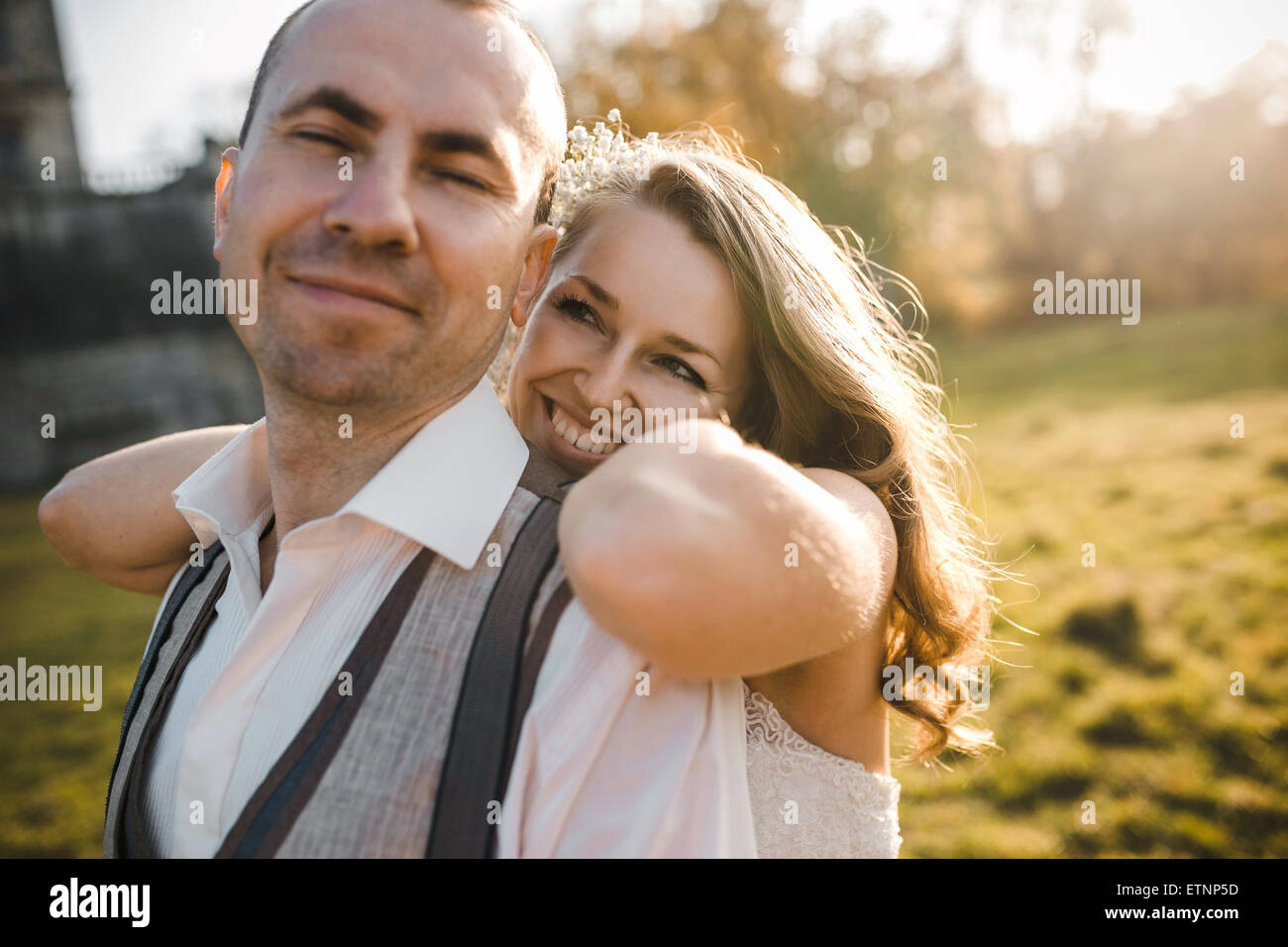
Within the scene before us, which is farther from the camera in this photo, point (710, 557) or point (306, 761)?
point (306, 761)

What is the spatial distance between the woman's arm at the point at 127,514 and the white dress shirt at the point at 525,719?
23.3 inches

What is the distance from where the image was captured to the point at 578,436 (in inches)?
93.4

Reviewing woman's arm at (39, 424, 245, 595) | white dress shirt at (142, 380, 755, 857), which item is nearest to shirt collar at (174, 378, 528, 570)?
white dress shirt at (142, 380, 755, 857)

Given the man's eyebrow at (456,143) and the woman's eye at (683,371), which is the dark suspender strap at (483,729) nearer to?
the man's eyebrow at (456,143)

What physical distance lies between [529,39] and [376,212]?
25.1 inches

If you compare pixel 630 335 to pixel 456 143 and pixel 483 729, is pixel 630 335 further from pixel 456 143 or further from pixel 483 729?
pixel 483 729

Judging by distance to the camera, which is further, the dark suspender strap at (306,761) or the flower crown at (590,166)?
the flower crown at (590,166)

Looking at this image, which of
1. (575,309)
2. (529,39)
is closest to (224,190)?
(529,39)

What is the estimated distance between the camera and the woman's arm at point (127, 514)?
228 cm

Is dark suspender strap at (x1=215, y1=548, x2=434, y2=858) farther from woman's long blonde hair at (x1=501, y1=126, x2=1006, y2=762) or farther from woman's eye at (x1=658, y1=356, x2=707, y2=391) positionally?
woman's long blonde hair at (x1=501, y1=126, x2=1006, y2=762)

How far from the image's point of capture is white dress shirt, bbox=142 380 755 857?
142 centimetres

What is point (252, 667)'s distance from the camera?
1604 mm

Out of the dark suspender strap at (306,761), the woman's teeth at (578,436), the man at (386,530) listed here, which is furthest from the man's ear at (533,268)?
the dark suspender strap at (306,761)
